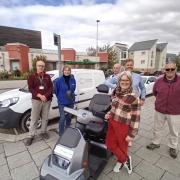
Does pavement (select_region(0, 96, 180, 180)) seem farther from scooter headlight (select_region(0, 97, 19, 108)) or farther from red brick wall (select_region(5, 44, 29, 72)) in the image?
red brick wall (select_region(5, 44, 29, 72))

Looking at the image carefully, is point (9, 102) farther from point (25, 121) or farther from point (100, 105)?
point (100, 105)

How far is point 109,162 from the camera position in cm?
286

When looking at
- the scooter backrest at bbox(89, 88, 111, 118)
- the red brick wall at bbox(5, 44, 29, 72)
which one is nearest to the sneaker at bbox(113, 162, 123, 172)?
the scooter backrest at bbox(89, 88, 111, 118)

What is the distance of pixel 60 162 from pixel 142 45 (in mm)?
49257

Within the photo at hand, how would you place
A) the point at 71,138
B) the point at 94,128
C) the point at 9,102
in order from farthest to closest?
the point at 9,102 → the point at 94,128 → the point at 71,138

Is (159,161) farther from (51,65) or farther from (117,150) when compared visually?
(51,65)

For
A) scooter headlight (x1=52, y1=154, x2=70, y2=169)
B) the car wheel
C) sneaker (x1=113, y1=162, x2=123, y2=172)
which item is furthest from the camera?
the car wheel

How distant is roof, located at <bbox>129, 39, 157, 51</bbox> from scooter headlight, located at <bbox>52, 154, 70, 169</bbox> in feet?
154

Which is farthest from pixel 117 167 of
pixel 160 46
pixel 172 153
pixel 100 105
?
pixel 160 46

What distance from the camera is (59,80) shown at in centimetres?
349

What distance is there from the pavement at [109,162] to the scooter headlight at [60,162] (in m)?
0.73

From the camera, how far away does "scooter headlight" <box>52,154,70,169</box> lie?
1940 millimetres

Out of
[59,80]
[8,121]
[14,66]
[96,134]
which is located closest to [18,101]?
[8,121]

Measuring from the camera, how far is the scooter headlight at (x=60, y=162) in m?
1.94
